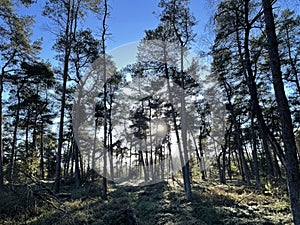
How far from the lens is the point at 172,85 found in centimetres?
1496

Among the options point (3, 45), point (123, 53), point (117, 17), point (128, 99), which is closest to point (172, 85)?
point (123, 53)

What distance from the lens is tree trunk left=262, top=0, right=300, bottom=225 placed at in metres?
4.80

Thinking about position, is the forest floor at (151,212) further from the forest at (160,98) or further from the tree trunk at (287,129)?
the tree trunk at (287,129)

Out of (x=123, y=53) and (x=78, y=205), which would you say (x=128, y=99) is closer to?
(x=123, y=53)

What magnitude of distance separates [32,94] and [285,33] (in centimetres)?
1733

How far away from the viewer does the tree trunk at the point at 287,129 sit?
15.8 ft

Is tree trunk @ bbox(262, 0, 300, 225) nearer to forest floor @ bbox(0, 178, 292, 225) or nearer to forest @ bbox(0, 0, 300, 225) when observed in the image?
forest @ bbox(0, 0, 300, 225)

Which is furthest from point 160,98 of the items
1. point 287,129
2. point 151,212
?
point 287,129

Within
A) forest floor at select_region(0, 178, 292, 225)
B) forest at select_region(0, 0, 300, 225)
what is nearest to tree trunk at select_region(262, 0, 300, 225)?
forest at select_region(0, 0, 300, 225)

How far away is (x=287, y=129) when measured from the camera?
16.4ft

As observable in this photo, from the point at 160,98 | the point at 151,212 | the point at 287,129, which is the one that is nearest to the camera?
the point at 287,129

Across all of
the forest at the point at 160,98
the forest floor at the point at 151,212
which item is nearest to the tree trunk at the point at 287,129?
the forest at the point at 160,98

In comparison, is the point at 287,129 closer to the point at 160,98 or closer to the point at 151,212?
the point at 151,212

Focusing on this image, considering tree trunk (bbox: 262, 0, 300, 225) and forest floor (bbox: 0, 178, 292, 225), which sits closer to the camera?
tree trunk (bbox: 262, 0, 300, 225)
